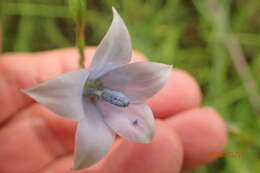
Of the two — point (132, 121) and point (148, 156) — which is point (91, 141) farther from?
point (148, 156)

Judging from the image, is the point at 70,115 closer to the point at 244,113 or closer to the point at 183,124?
the point at 183,124

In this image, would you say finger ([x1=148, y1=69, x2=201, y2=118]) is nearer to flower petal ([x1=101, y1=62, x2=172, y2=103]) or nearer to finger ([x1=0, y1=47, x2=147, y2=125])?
finger ([x1=0, y1=47, x2=147, y2=125])

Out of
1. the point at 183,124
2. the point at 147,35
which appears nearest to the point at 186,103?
the point at 183,124

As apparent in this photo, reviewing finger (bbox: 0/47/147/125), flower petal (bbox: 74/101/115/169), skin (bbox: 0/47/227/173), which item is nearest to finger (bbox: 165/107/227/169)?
skin (bbox: 0/47/227/173)

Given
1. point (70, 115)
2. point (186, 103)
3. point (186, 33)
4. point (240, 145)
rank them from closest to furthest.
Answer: point (70, 115)
point (186, 103)
point (240, 145)
point (186, 33)

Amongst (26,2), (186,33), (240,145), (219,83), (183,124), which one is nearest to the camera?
(183,124)

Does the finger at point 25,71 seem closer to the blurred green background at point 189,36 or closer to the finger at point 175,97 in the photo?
the finger at point 175,97
